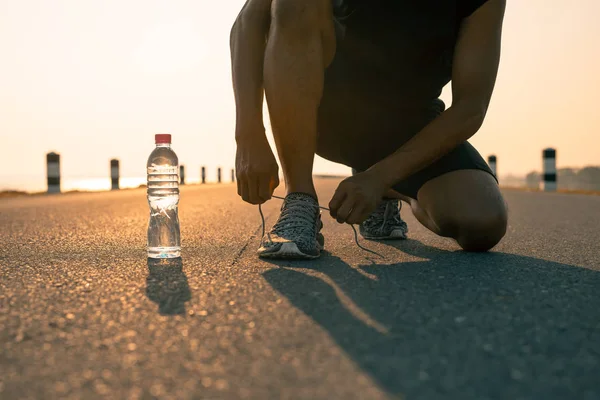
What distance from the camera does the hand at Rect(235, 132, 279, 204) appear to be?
1830 millimetres

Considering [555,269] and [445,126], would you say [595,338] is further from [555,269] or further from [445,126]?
[445,126]

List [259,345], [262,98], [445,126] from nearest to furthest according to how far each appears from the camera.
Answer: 1. [259,345]
2. [445,126]
3. [262,98]

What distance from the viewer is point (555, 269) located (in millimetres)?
1592

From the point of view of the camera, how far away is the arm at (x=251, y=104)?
1.84 m

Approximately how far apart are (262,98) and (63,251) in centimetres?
84

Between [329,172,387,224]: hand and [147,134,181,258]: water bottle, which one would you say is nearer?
[329,172,387,224]: hand

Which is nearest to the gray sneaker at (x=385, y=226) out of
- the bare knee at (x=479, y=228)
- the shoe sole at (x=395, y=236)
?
the shoe sole at (x=395, y=236)

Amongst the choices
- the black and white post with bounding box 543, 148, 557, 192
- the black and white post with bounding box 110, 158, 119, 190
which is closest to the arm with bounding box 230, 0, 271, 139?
the black and white post with bounding box 543, 148, 557, 192

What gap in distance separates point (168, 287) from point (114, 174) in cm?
1061

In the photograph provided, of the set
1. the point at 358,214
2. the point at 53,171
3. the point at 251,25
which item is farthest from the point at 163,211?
the point at 53,171

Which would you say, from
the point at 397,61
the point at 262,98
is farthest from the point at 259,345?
the point at 397,61

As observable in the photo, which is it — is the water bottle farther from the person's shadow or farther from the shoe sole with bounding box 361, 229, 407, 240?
the shoe sole with bounding box 361, 229, 407, 240

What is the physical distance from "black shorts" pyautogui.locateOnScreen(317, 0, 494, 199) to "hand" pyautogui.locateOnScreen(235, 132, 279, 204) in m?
0.67

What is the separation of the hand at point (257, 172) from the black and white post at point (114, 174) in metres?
10.00
